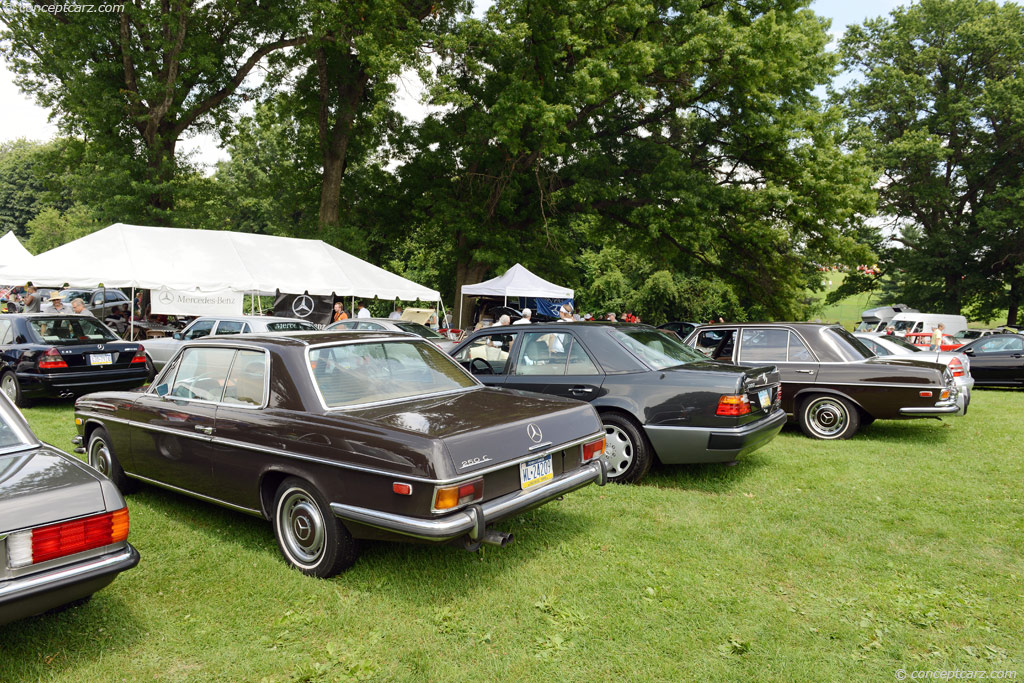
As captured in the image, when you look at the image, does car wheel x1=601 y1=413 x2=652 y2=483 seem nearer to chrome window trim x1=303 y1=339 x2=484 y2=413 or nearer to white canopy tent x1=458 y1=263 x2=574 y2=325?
chrome window trim x1=303 y1=339 x2=484 y2=413

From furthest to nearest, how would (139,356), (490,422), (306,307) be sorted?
(306,307), (139,356), (490,422)

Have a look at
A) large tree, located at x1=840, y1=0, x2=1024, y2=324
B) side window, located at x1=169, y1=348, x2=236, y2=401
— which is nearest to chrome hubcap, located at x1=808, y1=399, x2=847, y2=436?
side window, located at x1=169, y1=348, x2=236, y2=401

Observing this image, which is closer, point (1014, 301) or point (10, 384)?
point (10, 384)

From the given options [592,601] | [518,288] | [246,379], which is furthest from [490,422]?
[518,288]

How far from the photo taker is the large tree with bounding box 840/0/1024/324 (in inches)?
1287

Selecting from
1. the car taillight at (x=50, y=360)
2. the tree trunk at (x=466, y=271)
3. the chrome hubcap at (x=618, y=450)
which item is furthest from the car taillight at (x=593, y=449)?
the tree trunk at (x=466, y=271)

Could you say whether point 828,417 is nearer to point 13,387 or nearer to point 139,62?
point 13,387

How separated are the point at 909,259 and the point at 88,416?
3915cm

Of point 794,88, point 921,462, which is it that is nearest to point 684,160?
point 794,88

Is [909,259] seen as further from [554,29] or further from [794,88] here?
[554,29]

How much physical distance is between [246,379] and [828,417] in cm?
726

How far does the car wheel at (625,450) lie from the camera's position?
19.7ft

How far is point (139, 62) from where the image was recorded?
21.4 m

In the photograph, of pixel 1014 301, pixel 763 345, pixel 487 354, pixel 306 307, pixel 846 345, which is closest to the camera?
pixel 487 354
